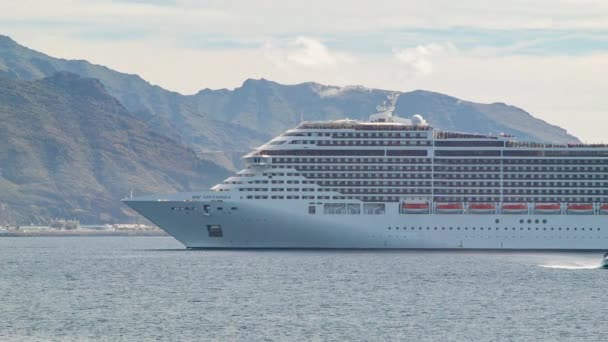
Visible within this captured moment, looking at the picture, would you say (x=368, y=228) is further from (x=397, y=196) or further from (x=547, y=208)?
(x=547, y=208)

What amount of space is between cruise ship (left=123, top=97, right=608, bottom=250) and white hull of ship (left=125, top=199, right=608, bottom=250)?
11cm

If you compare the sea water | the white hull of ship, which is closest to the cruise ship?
the white hull of ship

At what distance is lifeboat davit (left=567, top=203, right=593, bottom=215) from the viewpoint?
5738 inches

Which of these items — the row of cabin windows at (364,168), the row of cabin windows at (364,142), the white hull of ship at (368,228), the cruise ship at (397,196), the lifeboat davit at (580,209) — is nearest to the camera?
the white hull of ship at (368,228)

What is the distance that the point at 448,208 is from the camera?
144 m

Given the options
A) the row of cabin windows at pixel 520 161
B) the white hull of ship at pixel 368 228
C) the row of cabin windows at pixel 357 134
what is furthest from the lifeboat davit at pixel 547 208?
the row of cabin windows at pixel 357 134

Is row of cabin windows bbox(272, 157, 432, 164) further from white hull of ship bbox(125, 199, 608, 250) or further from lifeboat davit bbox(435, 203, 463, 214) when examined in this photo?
lifeboat davit bbox(435, 203, 463, 214)

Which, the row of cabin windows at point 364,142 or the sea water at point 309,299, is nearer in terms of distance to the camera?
the sea water at point 309,299

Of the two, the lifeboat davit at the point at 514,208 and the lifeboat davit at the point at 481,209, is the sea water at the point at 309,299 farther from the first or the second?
the lifeboat davit at the point at 514,208

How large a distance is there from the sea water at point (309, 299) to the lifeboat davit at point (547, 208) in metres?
8.50

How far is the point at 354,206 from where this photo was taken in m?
144

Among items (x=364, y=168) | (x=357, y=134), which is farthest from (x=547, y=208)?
(x=357, y=134)

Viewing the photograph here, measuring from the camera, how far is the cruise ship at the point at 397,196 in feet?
466

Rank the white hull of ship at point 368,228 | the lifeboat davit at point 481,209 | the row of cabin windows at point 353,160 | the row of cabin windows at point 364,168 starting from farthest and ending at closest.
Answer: the row of cabin windows at point 364,168 → the lifeboat davit at point 481,209 → the row of cabin windows at point 353,160 → the white hull of ship at point 368,228
